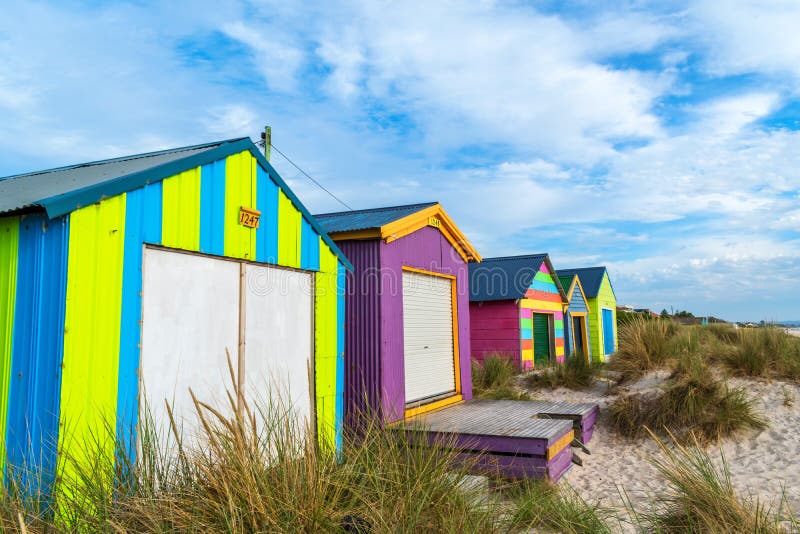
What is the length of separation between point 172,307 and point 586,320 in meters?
18.9

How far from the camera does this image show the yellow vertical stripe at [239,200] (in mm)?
5660

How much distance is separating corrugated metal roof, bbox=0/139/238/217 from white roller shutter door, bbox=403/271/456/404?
4293 millimetres

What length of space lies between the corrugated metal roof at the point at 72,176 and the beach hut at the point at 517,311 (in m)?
9.93

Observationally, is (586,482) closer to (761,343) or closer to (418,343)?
(418,343)

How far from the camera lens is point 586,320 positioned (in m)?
21.5

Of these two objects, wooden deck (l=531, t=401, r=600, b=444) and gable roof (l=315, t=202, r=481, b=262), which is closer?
gable roof (l=315, t=202, r=481, b=262)

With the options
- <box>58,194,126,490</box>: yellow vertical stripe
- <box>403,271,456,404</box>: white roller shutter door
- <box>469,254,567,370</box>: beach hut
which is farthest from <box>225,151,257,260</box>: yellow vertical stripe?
<box>469,254,567,370</box>: beach hut

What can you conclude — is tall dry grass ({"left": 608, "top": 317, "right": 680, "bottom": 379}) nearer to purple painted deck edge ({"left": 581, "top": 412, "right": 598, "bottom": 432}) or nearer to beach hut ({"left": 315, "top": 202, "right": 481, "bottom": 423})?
purple painted deck edge ({"left": 581, "top": 412, "right": 598, "bottom": 432})

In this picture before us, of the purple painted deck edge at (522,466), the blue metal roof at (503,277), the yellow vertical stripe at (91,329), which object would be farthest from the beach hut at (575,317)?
the yellow vertical stripe at (91,329)

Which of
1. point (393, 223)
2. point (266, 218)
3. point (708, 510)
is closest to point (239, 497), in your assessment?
point (708, 510)

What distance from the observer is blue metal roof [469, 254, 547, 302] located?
1547 centimetres

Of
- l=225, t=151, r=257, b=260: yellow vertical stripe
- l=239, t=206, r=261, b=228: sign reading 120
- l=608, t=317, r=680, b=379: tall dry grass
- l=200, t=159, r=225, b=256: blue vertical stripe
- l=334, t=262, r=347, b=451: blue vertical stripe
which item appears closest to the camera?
l=200, t=159, r=225, b=256: blue vertical stripe

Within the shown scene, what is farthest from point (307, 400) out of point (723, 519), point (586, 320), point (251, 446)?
point (586, 320)

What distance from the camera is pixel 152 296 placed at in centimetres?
A: 484
